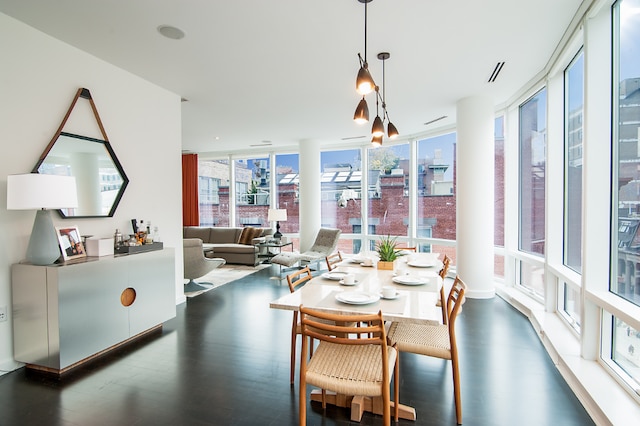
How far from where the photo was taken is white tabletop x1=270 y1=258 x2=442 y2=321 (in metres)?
1.86


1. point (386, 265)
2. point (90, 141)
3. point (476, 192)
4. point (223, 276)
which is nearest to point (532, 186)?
point (476, 192)

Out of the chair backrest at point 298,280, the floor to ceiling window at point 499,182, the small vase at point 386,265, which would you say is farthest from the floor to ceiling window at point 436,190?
the chair backrest at point 298,280

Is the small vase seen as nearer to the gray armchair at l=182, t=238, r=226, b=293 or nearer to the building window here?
the building window

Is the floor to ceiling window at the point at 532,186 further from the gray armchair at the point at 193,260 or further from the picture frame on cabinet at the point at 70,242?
A: the picture frame on cabinet at the point at 70,242

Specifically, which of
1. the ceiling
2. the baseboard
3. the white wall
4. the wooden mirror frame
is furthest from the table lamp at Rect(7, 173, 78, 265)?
the baseboard

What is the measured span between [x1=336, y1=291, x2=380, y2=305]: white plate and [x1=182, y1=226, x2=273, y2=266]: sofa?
16.5ft

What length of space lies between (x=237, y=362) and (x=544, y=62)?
13.9 ft

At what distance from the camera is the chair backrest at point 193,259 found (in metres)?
4.77

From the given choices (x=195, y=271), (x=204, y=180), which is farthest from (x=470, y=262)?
(x=204, y=180)

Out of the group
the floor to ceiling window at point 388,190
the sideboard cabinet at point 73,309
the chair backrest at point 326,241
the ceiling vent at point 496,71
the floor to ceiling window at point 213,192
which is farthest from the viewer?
the floor to ceiling window at point 213,192

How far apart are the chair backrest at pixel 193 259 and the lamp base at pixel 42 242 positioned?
2.12 m

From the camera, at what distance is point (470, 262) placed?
177 inches

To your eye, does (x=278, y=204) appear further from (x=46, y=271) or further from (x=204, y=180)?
(x=46, y=271)

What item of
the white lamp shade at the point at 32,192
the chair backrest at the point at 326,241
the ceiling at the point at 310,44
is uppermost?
the ceiling at the point at 310,44
